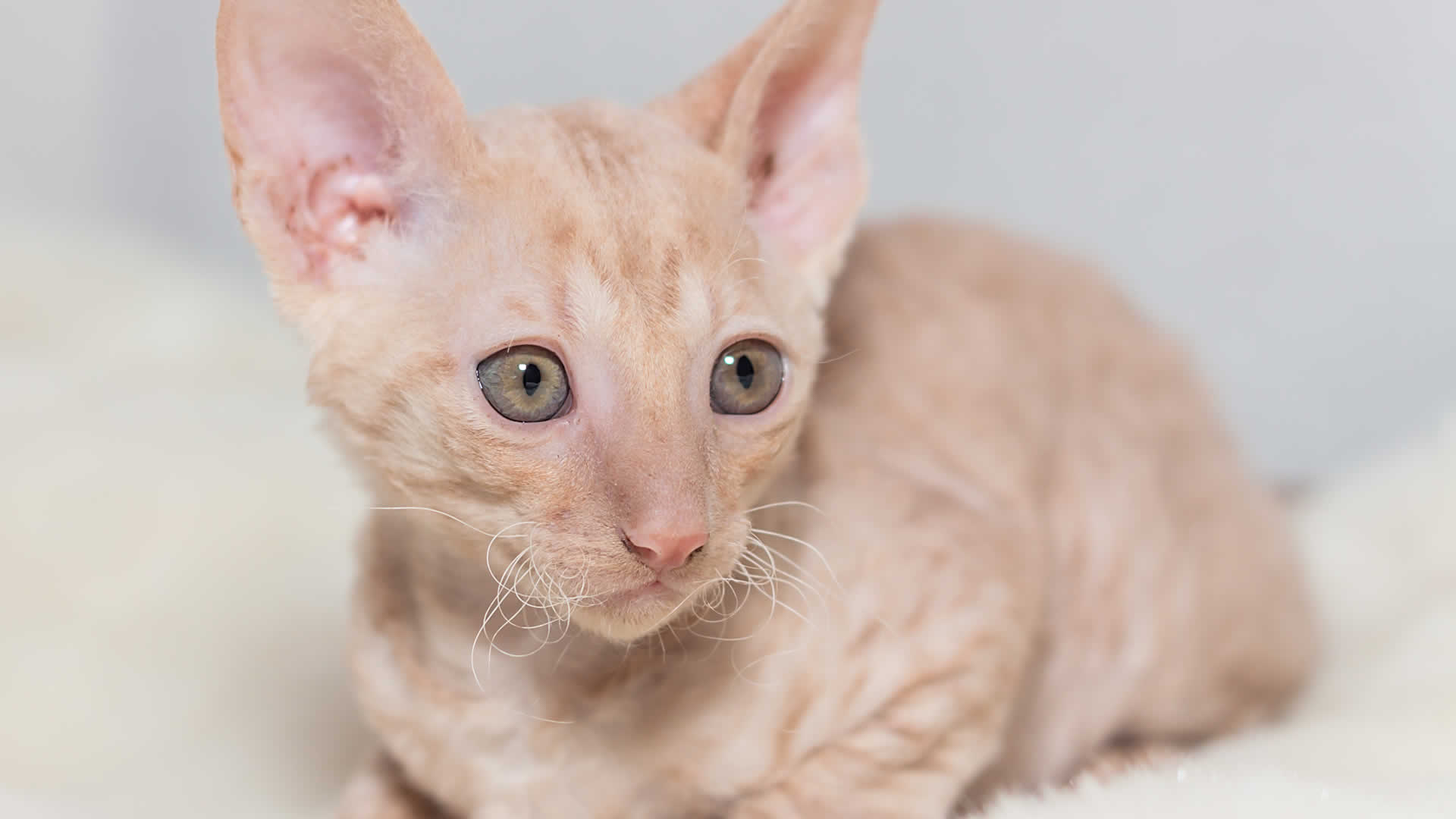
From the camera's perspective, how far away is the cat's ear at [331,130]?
1141 mm

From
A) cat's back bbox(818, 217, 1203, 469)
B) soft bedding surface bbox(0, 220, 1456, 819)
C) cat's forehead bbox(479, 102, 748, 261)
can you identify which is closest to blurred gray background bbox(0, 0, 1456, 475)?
soft bedding surface bbox(0, 220, 1456, 819)

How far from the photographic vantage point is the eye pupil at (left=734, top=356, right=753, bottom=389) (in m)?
1.21

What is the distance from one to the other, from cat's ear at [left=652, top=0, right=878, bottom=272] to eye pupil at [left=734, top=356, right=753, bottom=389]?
19 cm

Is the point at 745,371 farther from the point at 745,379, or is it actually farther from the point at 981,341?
the point at 981,341

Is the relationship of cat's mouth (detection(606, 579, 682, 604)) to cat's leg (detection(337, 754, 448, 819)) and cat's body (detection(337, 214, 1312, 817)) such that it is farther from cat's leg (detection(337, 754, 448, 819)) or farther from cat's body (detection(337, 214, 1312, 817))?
cat's leg (detection(337, 754, 448, 819))

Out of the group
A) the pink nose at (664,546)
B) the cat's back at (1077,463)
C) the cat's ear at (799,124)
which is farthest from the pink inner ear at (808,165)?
the pink nose at (664,546)

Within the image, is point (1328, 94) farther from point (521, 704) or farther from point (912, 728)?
point (521, 704)

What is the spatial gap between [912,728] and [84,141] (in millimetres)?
1574

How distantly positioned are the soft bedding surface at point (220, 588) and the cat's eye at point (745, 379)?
18.1 inches

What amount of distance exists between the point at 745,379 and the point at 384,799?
0.65 m

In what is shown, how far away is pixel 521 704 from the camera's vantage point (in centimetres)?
138

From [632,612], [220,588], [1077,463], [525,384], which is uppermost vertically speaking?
[1077,463]

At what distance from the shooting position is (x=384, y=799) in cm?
153

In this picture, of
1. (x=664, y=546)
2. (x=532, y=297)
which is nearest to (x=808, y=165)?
(x=532, y=297)
